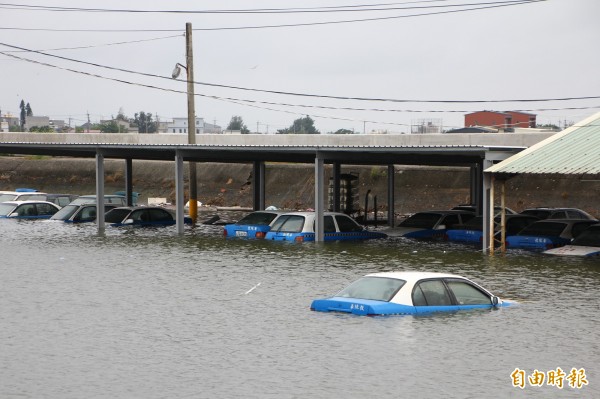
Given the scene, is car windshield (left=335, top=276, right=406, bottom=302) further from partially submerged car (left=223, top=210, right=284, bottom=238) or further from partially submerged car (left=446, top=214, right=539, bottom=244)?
partially submerged car (left=446, top=214, right=539, bottom=244)

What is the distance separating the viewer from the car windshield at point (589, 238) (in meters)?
31.1

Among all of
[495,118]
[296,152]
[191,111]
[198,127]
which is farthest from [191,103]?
[198,127]

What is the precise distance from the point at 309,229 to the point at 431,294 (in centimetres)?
1648

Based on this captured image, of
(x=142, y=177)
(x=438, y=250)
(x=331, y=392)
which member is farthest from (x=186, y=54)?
(x=331, y=392)

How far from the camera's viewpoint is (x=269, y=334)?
17.0m

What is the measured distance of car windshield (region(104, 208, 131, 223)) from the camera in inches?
1640

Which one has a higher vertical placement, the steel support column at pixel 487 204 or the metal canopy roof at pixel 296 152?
the metal canopy roof at pixel 296 152

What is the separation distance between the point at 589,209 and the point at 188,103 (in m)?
24.7

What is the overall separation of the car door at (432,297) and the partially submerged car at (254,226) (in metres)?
17.4

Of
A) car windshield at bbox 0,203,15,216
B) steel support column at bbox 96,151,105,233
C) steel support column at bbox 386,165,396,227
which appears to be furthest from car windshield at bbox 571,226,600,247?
car windshield at bbox 0,203,15,216

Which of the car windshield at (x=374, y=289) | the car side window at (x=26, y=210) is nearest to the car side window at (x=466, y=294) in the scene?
the car windshield at (x=374, y=289)

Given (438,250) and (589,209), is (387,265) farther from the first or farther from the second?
(589,209)

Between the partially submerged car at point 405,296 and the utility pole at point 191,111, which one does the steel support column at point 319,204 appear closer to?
the utility pole at point 191,111

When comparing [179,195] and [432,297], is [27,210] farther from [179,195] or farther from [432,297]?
[432,297]
